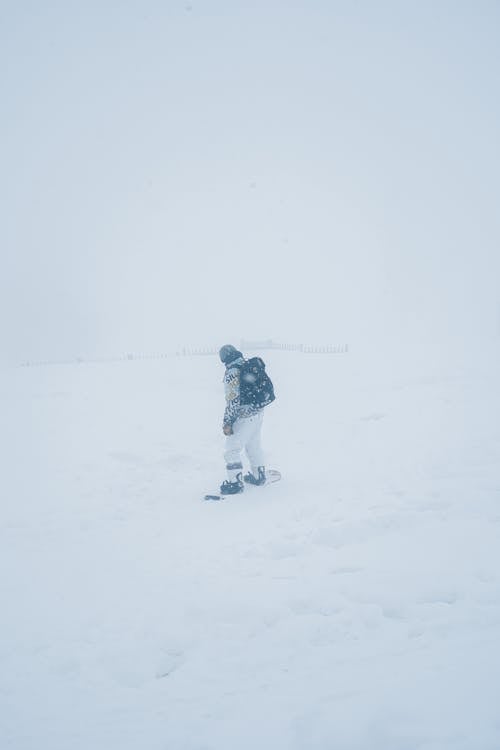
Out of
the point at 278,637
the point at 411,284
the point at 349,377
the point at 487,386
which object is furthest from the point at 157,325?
the point at 278,637

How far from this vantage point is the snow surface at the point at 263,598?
9.14 feet

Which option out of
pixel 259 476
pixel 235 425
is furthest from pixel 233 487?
pixel 235 425

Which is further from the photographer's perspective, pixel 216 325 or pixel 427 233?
pixel 427 233

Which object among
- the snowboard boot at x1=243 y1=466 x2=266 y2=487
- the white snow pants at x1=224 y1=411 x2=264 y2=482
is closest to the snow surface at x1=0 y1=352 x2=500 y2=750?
the snowboard boot at x1=243 y1=466 x2=266 y2=487

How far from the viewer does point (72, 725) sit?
3.03m

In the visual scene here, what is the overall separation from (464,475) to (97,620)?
5.52m

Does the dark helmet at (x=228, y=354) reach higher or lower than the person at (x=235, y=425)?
higher

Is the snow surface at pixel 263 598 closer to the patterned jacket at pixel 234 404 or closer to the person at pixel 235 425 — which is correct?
the person at pixel 235 425

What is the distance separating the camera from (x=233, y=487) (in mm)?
7559

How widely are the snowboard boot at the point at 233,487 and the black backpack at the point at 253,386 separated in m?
1.40

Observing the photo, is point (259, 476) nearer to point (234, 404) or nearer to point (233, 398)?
point (234, 404)

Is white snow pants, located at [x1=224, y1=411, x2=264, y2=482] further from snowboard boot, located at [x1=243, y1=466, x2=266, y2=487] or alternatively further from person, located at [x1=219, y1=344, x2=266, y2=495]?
snowboard boot, located at [x1=243, y1=466, x2=266, y2=487]

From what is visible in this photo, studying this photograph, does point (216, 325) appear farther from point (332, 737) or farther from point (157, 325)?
point (332, 737)

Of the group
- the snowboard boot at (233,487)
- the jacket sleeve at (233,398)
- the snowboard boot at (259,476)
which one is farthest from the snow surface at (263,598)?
the jacket sleeve at (233,398)
